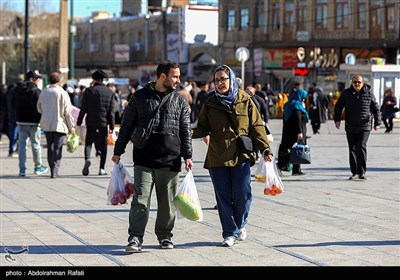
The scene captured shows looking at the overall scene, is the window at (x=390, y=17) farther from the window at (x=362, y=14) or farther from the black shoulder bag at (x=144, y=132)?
the black shoulder bag at (x=144, y=132)

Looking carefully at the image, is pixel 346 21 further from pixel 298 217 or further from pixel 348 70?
pixel 298 217

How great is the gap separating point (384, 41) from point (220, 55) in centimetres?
1414

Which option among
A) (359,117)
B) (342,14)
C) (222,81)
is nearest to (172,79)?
(222,81)

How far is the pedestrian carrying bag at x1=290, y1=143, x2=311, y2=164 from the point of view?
16.8 metres

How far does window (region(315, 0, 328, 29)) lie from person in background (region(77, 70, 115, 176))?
136 feet

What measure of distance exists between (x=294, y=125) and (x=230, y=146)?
7637mm

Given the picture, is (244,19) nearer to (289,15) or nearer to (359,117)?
(289,15)

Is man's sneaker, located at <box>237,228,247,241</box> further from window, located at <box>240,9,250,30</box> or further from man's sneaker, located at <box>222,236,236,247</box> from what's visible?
window, located at <box>240,9,250,30</box>

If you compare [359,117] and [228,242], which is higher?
[359,117]

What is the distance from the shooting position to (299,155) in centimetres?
1677

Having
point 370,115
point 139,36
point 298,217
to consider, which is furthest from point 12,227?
point 139,36

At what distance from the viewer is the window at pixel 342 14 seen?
5678 centimetres

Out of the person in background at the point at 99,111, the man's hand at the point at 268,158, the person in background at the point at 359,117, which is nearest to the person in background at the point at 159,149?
the man's hand at the point at 268,158

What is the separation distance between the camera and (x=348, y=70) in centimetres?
3962
